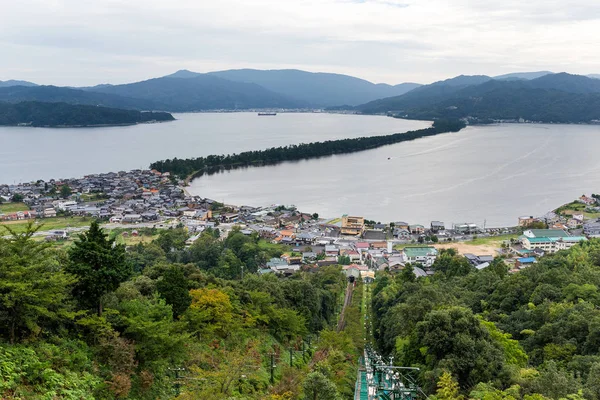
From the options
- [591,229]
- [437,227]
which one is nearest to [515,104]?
[591,229]

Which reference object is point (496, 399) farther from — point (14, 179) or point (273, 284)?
point (14, 179)

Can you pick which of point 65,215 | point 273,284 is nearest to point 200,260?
point 273,284

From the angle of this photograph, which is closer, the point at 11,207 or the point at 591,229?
the point at 591,229

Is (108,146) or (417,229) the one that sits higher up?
(108,146)

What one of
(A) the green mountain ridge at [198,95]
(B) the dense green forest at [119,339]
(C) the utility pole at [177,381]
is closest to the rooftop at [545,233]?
(B) the dense green forest at [119,339]

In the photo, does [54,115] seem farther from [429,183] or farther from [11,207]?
[429,183]

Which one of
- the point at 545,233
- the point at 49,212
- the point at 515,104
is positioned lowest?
the point at 545,233

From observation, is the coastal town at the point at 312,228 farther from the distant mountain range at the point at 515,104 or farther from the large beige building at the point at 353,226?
the distant mountain range at the point at 515,104

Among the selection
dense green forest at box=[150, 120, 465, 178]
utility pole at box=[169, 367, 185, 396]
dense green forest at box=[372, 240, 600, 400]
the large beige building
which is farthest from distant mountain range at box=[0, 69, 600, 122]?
utility pole at box=[169, 367, 185, 396]
